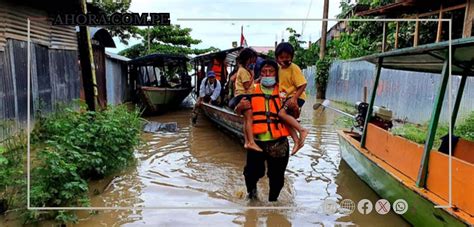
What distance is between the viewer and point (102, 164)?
554 centimetres

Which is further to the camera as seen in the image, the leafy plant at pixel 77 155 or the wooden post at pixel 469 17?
the wooden post at pixel 469 17

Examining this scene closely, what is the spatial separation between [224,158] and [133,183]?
2.17m

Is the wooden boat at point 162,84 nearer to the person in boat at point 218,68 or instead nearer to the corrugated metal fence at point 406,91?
the person in boat at point 218,68

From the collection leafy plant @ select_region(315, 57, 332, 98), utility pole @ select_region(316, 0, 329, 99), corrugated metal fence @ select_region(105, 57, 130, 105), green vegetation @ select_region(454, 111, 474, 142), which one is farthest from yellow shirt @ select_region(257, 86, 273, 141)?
leafy plant @ select_region(315, 57, 332, 98)

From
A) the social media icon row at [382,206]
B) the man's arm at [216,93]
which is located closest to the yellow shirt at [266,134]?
the social media icon row at [382,206]

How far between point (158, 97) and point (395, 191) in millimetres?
10624

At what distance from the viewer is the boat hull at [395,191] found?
3.46m

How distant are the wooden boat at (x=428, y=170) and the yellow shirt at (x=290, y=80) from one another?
3.58ft

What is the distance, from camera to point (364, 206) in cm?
511

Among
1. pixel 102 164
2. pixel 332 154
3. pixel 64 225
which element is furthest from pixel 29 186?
pixel 332 154

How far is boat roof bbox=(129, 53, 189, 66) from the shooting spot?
1497 centimetres

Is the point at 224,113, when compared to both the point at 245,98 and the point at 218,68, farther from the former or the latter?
the point at 245,98

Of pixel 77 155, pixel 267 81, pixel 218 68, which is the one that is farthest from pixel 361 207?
pixel 218 68

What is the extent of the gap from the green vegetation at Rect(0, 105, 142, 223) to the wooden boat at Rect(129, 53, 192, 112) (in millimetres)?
6705
